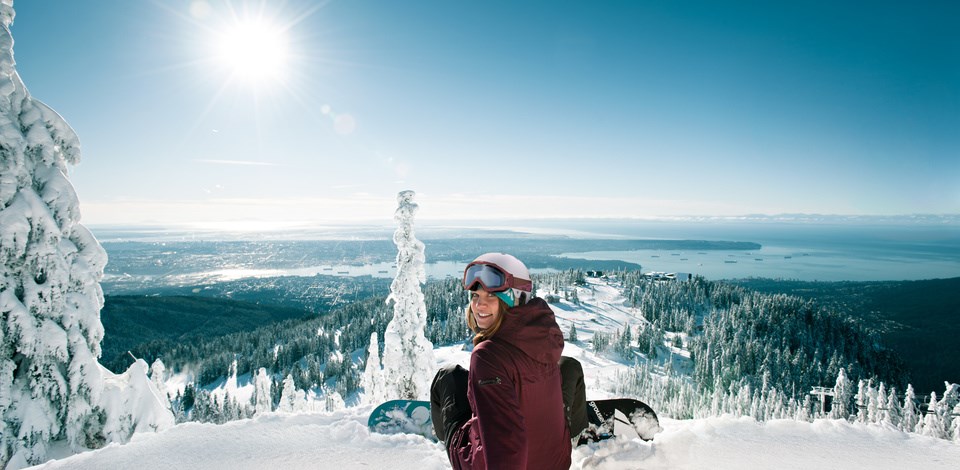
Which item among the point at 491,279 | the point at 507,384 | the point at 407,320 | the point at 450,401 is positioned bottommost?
the point at 407,320

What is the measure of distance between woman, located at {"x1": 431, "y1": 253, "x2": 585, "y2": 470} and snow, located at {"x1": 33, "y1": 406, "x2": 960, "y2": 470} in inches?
92.2

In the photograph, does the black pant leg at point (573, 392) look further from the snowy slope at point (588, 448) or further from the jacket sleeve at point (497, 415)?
the jacket sleeve at point (497, 415)

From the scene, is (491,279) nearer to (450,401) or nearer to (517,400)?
(517,400)

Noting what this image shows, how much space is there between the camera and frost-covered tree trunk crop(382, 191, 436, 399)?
2080cm

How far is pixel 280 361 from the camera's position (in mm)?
115438

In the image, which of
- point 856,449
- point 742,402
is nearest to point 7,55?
point 856,449

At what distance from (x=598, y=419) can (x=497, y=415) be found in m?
3.54

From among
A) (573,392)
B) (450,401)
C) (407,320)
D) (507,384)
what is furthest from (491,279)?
(407,320)

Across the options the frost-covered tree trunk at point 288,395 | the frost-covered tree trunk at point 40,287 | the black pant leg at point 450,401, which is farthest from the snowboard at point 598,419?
the frost-covered tree trunk at point 288,395

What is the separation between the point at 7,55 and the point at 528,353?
44.0 ft

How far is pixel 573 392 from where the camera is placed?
14.1 feet

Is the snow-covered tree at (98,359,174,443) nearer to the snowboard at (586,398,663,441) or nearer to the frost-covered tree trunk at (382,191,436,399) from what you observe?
the frost-covered tree trunk at (382,191,436,399)

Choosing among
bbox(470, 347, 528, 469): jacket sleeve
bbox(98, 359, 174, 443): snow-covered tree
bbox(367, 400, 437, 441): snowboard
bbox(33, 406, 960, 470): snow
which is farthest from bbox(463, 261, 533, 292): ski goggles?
bbox(98, 359, 174, 443): snow-covered tree

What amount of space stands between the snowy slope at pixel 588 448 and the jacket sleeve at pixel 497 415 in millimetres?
2926
